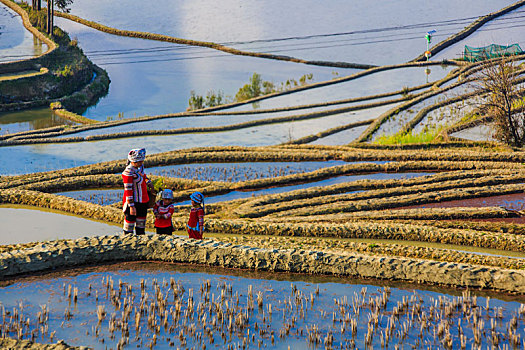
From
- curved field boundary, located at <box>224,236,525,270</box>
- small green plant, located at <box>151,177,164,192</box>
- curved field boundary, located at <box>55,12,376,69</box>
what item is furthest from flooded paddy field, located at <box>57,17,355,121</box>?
curved field boundary, located at <box>224,236,525,270</box>

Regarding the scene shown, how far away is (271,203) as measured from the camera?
15.4 meters

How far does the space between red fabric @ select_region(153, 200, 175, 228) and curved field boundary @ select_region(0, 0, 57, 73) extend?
32.9m

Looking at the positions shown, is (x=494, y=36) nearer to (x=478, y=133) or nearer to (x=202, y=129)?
(x=478, y=133)

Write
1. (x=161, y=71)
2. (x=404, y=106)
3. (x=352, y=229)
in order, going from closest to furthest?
(x=352, y=229)
(x=404, y=106)
(x=161, y=71)

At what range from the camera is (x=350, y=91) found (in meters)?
33.8

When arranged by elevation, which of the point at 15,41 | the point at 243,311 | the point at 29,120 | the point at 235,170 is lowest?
the point at 243,311

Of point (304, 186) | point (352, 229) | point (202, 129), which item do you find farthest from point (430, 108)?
point (352, 229)

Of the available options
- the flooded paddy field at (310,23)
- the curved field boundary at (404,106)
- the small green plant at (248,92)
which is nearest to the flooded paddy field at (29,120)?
the small green plant at (248,92)

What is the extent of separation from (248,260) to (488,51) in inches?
1232

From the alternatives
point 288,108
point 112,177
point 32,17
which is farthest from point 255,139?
point 32,17

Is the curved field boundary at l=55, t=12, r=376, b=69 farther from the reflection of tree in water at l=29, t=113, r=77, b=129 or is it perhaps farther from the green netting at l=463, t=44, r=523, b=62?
the reflection of tree in water at l=29, t=113, r=77, b=129

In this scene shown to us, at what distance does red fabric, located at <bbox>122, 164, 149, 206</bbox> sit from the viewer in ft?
33.2

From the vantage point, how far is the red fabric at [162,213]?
34.9ft

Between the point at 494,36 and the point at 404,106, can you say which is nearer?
the point at 404,106
